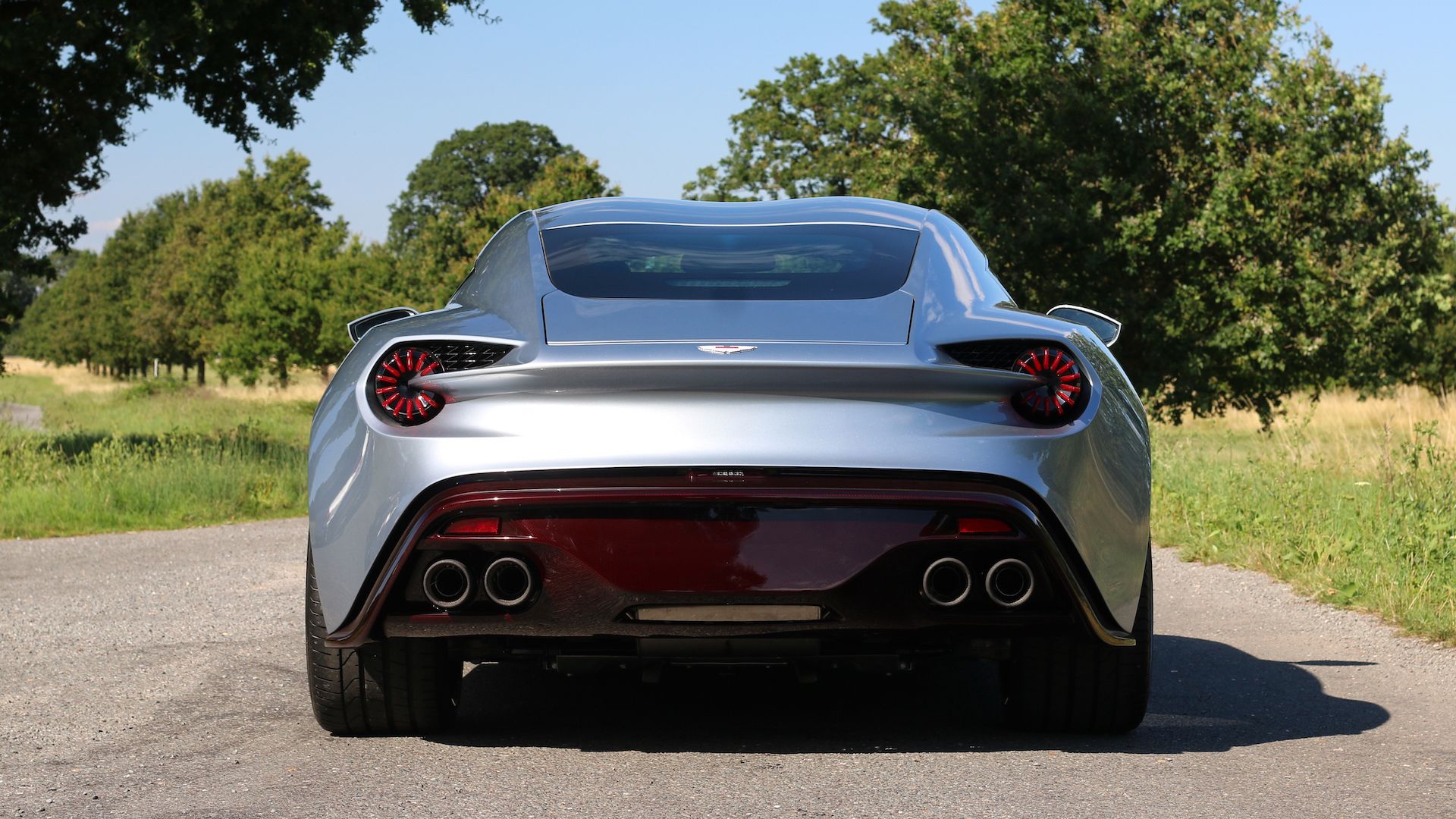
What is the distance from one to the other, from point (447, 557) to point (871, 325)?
3.93 ft

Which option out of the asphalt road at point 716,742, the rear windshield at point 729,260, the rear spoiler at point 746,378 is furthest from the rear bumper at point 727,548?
the rear windshield at point 729,260

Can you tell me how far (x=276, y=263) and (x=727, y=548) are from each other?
51.3 metres

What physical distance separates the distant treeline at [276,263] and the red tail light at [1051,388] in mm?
36479

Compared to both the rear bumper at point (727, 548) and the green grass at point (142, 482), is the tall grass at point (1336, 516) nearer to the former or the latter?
the rear bumper at point (727, 548)

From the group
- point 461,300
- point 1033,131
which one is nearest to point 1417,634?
point 461,300

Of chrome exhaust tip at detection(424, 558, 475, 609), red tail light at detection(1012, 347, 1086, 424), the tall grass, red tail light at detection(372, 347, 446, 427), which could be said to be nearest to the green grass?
the tall grass

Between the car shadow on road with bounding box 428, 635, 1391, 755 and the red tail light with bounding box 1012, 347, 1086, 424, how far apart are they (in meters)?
1.00

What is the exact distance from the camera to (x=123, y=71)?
15859mm

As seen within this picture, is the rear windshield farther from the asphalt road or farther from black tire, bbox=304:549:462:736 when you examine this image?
the asphalt road

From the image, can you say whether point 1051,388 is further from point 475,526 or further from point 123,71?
point 123,71

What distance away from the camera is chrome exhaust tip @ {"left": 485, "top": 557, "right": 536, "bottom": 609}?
3533mm

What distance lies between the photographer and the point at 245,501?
13.3 m

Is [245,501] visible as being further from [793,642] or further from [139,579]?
[793,642]

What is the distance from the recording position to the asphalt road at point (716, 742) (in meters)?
3.47
